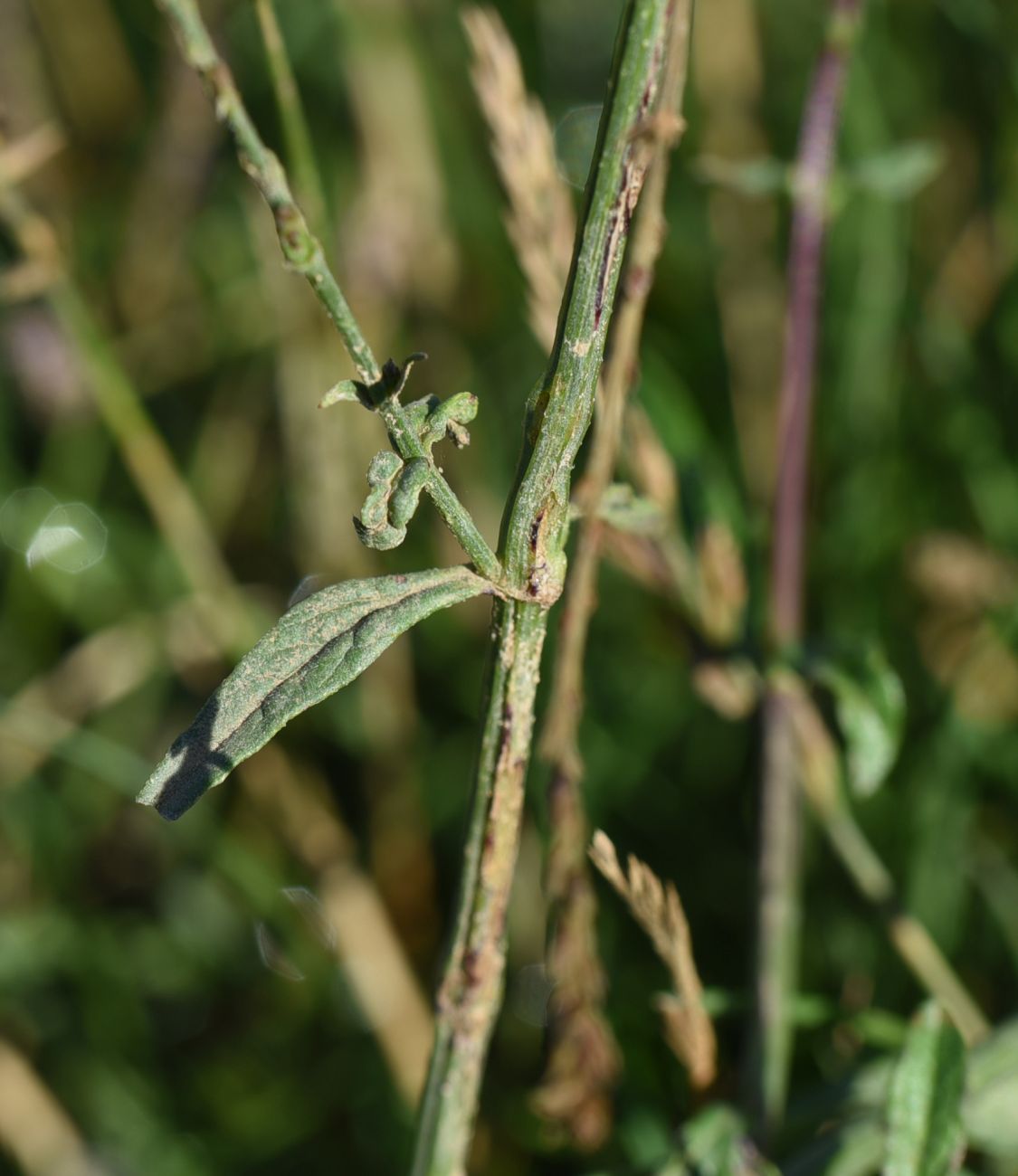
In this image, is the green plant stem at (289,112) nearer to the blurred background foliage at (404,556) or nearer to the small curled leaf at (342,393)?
the blurred background foliage at (404,556)

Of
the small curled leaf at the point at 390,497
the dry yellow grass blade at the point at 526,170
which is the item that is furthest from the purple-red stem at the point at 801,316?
the small curled leaf at the point at 390,497

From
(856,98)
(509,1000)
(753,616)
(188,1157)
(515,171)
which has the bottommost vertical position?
(509,1000)

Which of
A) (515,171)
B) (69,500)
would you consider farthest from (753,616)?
(69,500)

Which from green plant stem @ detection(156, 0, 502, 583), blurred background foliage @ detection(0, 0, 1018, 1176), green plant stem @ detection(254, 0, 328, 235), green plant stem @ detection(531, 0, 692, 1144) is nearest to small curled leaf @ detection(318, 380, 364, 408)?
green plant stem @ detection(156, 0, 502, 583)

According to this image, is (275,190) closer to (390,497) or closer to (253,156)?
(253,156)

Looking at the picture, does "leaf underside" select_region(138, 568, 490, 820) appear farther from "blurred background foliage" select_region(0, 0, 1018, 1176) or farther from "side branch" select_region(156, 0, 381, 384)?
"blurred background foliage" select_region(0, 0, 1018, 1176)

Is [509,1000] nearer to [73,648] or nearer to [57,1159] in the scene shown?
[57,1159]
